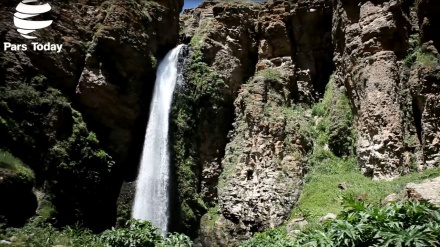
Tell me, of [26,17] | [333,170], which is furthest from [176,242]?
[26,17]

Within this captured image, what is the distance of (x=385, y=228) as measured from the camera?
4254 mm

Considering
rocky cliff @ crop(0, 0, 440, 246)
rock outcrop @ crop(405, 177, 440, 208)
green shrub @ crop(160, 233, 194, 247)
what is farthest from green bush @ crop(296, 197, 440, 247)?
rocky cliff @ crop(0, 0, 440, 246)

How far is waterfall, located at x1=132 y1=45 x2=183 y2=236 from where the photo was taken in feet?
66.2

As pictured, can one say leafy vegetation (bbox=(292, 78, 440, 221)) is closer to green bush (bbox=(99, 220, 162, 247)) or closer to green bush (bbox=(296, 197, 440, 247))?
green bush (bbox=(99, 220, 162, 247))

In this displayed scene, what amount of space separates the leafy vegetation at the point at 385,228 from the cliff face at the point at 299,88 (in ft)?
40.6

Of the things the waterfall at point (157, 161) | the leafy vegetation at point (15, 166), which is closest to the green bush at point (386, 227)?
the leafy vegetation at point (15, 166)

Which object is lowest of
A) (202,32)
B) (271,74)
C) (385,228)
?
(385,228)

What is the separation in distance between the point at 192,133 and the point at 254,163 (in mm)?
4760

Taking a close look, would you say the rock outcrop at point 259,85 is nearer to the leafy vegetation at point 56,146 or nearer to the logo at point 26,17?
the leafy vegetation at point 56,146

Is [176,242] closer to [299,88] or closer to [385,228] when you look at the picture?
[385,228]

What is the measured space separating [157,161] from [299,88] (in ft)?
36.0

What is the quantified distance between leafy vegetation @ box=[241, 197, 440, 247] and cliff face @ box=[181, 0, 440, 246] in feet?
40.6

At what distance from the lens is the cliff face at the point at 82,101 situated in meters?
17.2

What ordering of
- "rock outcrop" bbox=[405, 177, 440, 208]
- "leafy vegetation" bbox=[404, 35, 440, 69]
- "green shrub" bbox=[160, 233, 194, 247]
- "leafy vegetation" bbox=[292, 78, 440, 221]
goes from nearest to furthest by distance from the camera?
1. "green shrub" bbox=[160, 233, 194, 247]
2. "rock outcrop" bbox=[405, 177, 440, 208]
3. "leafy vegetation" bbox=[292, 78, 440, 221]
4. "leafy vegetation" bbox=[404, 35, 440, 69]
